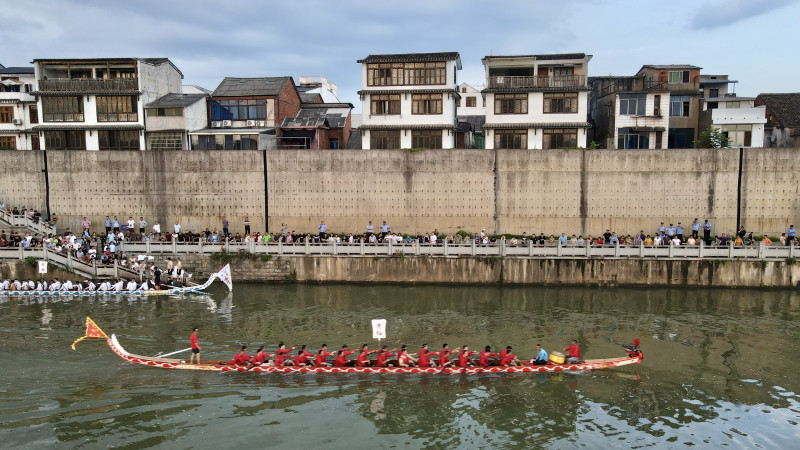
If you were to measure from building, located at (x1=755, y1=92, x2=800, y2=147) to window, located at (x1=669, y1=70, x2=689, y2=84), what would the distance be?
688 cm

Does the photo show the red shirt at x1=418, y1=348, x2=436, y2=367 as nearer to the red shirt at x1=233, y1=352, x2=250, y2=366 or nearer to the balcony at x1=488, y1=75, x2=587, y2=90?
the red shirt at x1=233, y1=352, x2=250, y2=366

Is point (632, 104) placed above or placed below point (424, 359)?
above

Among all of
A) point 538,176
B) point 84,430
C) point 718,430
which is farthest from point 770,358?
point 84,430

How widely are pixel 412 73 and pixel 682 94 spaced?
69.2 ft

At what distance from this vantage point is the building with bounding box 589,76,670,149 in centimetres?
4138

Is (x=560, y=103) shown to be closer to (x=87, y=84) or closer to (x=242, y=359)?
(x=242, y=359)

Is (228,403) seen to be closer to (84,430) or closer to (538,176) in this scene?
(84,430)

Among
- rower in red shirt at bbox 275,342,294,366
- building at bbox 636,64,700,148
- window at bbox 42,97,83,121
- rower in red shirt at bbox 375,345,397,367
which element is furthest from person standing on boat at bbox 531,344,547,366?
window at bbox 42,97,83,121

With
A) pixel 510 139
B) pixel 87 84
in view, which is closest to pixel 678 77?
pixel 510 139

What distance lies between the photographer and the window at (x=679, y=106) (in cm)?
4397

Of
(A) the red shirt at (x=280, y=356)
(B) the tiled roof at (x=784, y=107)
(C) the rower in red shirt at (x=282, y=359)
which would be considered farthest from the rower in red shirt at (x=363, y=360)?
(B) the tiled roof at (x=784, y=107)

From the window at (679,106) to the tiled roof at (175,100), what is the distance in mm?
36837

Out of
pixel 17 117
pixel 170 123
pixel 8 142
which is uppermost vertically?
pixel 17 117

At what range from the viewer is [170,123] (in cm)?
4253
